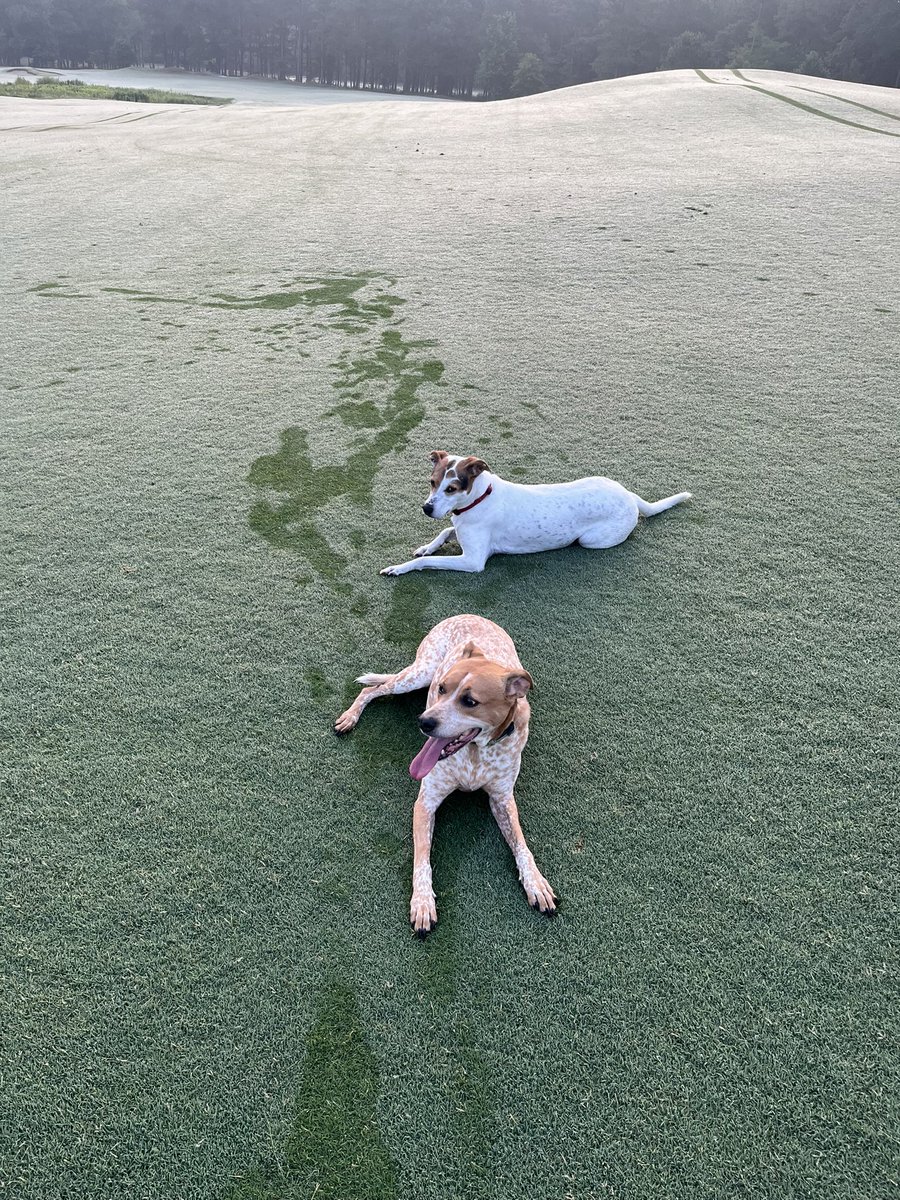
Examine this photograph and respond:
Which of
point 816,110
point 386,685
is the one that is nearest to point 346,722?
point 386,685

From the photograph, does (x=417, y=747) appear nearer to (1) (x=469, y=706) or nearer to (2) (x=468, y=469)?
(1) (x=469, y=706)

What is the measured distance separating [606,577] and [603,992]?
2.51m

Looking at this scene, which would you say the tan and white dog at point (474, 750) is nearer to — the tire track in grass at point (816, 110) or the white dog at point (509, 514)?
the white dog at point (509, 514)

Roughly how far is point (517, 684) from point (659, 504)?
9.04 feet

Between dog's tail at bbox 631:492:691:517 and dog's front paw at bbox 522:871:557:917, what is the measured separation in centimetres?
283

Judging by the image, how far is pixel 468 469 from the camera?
4289 millimetres

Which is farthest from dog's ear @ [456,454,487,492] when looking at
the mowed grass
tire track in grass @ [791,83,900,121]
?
tire track in grass @ [791,83,900,121]

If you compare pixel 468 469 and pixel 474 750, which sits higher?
pixel 468 469

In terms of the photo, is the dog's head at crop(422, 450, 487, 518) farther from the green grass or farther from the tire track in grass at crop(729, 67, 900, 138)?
the green grass

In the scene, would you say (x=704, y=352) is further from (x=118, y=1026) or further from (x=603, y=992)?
(x=118, y=1026)

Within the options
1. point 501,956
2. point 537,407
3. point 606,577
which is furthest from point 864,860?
point 537,407

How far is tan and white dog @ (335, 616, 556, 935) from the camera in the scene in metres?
2.69

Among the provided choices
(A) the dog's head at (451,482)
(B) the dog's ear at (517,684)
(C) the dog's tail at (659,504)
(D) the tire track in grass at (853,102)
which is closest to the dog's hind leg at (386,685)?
(B) the dog's ear at (517,684)

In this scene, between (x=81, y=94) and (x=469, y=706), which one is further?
(x=81, y=94)
